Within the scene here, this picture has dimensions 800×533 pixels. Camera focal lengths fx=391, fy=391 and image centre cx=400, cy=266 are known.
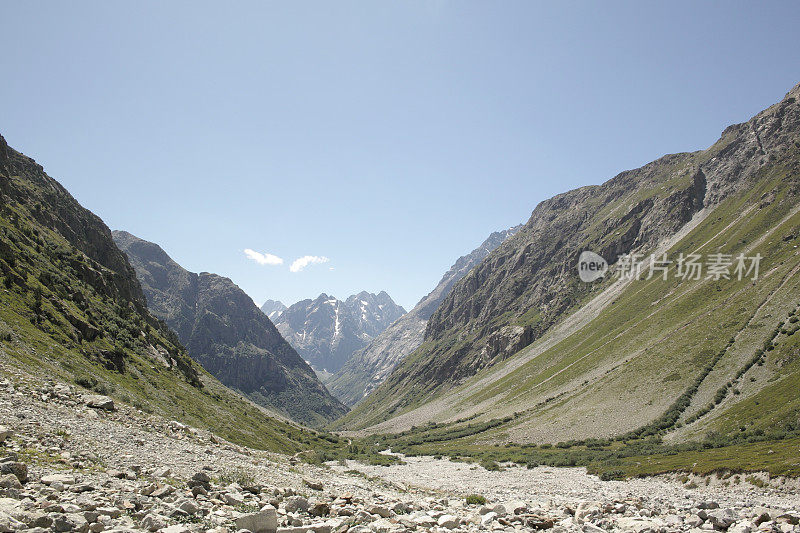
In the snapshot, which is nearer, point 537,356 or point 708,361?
point 708,361

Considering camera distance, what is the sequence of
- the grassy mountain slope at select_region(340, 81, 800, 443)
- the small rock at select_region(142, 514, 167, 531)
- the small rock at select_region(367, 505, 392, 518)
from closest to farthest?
the small rock at select_region(142, 514, 167, 531), the small rock at select_region(367, 505, 392, 518), the grassy mountain slope at select_region(340, 81, 800, 443)

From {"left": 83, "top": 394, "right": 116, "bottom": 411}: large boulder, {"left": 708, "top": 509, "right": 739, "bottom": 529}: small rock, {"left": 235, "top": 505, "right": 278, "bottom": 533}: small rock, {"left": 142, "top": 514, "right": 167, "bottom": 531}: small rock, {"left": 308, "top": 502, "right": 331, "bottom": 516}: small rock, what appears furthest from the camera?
{"left": 83, "top": 394, "right": 116, "bottom": 411}: large boulder

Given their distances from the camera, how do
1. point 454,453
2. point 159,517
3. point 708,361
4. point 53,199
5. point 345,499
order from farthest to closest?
1. point 53,199
2. point 454,453
3. point 708,361
4. point 345,499
5. point 159,517

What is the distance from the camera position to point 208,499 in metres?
13.8

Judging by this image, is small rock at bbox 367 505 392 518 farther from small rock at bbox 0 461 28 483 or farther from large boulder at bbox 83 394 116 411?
large boulder at bbox 83 394 116 411

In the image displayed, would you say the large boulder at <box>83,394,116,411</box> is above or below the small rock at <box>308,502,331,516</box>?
above

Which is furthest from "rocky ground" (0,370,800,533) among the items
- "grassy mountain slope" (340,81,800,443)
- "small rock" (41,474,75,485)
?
"grassy mountain slope" (340,81,800,443)

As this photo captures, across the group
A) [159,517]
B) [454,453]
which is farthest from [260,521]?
[454,453]

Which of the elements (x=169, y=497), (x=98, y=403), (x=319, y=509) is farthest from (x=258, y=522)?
(x=98, y=403)

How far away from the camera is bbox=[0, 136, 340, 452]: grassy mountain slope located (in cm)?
3700

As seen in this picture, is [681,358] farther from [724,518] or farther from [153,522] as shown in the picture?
[153,522]

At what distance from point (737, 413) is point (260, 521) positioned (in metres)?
82.3

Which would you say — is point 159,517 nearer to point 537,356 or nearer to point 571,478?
point 571,478

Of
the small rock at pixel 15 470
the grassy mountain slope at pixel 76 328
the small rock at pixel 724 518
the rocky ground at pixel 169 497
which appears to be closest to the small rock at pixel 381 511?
the rocky ground at pixel 169 497
